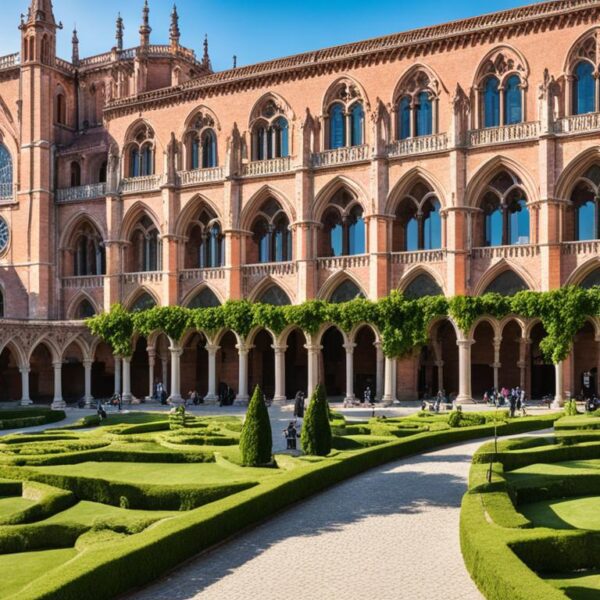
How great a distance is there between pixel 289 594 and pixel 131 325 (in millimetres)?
40329

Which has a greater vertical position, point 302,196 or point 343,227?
point 302,196

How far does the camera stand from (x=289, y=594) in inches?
486

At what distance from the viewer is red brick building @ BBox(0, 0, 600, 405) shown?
41.3m

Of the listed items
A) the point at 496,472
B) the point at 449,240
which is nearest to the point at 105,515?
the point at 496,472

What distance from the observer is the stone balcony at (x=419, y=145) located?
43625 mm

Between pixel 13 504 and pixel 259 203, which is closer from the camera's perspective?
pixel 13 504

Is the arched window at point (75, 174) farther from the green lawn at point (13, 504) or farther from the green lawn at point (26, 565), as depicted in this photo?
the green lawn at point (26, 565)

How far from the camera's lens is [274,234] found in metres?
49.7

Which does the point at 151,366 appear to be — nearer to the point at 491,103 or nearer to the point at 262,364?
the point at 262,364

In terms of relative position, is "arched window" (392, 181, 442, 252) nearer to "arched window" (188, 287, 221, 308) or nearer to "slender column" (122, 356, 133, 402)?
"arched window" (188, 287, 221, 308)

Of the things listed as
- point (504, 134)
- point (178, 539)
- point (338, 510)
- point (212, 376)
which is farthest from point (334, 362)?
point (178, 539)

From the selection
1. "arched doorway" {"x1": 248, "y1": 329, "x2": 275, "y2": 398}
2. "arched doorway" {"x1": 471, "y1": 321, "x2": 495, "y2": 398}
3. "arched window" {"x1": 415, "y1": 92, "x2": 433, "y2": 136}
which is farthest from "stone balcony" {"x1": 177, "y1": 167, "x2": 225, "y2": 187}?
"arched doorway" {"x1": 471, "y1": 321, "x2": 495, "y2": 398}

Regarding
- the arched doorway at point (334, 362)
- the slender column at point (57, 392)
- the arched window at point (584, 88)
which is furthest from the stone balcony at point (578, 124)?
the slender column at point (57, 392)

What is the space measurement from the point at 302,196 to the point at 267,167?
342 centimetres
